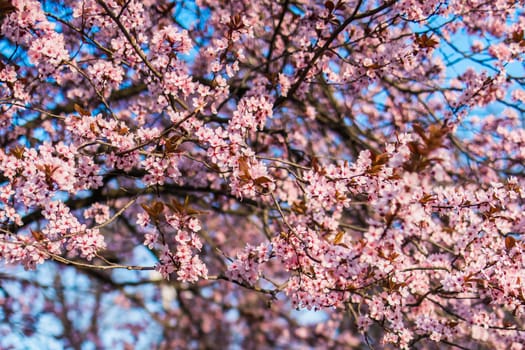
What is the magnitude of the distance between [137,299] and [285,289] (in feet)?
17.3

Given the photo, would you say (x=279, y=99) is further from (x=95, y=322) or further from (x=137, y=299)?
(x=95, y=322)

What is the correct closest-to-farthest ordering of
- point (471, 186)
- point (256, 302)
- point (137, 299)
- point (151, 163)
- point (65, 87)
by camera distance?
point (151, 163)
point (471, 186)
point (65, 87)
point (137, 299)
point (256, 302)

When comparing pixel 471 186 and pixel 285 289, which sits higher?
pixel 471 186

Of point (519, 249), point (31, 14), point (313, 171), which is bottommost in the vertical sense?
point (519, 249)

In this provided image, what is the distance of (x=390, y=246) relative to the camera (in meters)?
2.86

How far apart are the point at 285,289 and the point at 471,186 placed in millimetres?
2695

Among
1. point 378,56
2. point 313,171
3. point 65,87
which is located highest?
point 65,87

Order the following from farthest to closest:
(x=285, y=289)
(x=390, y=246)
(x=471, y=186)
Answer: (x=471, y=186), (x=285, y=289), (x=390, y=246)

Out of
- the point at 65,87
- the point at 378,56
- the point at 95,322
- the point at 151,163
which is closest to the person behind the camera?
the point at 151,163

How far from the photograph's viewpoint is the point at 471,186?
5.26 metres

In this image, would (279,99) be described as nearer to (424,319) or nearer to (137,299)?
(424,319)

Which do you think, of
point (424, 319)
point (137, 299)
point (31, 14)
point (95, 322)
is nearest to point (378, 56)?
point (424, 319)

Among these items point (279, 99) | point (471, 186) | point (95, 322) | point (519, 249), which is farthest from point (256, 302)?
point (519, 249)

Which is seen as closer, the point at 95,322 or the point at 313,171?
the point at 313,171
